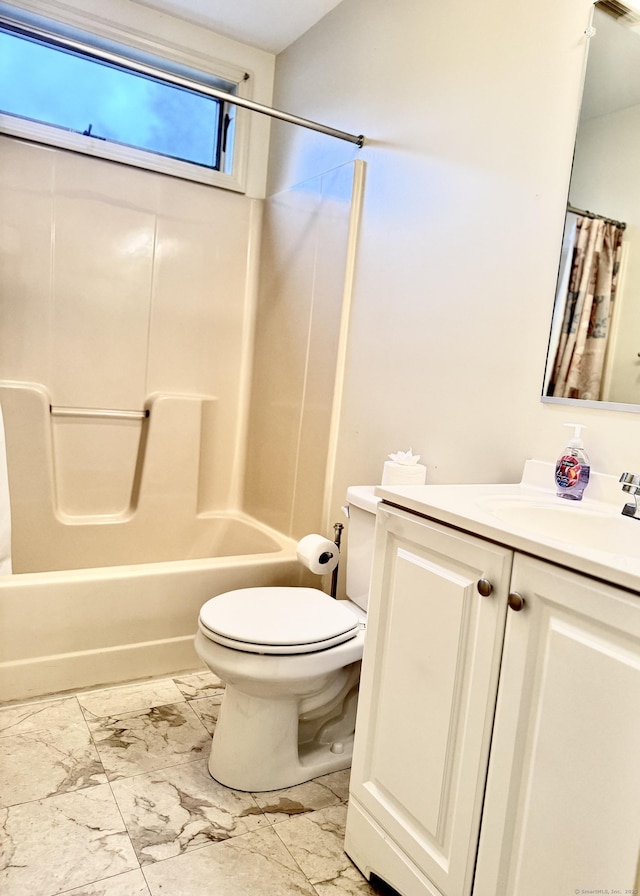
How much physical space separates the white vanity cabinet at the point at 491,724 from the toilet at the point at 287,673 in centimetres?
25

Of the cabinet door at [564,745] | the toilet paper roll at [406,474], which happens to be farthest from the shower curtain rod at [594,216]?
the cabinet door at [564,745]

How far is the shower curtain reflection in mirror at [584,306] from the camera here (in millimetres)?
1389

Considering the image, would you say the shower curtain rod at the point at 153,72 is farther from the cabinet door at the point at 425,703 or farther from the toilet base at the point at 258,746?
the toilet base at the point at 258,746

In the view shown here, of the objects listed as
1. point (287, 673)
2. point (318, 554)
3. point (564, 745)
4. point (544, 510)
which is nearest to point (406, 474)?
point (318, 554)

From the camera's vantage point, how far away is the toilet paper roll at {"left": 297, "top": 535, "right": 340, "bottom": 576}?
1.89m

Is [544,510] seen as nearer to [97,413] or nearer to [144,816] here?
[144,816]

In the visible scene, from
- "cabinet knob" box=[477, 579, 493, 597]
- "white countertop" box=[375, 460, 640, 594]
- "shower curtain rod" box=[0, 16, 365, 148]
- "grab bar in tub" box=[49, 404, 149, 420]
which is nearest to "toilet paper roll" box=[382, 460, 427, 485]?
"white countertop" box=[375, 460, 640, 594]

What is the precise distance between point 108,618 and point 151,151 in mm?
1871

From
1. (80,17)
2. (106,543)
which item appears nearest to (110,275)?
(80,17)

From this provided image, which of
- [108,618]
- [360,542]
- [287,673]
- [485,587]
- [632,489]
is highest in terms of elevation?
[632,489]

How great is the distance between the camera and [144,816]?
4.74 ft

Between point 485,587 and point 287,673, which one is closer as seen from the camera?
point 485,587

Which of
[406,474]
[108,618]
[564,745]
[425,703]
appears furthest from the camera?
[108,618]

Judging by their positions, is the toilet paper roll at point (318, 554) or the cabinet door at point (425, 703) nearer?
the cabinet door at point (425, 703)
